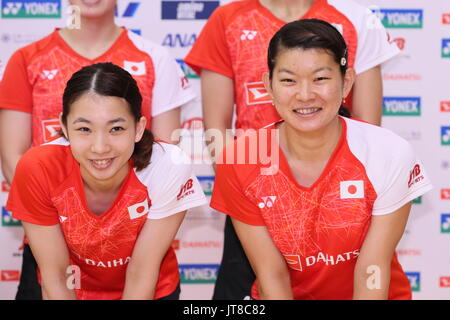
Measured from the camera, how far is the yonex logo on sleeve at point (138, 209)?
1.67 m

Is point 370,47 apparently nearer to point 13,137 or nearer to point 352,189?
point 352,189

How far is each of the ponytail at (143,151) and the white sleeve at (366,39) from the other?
2.22 ft

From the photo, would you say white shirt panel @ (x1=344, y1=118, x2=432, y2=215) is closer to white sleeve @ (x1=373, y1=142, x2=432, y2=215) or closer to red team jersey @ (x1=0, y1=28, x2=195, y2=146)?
white sleeve @ (x1=373, y1=142, x2=432, y2=215)

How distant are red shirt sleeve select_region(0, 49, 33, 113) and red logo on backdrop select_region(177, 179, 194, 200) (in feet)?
1.95

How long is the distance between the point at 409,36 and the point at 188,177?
3.86ft

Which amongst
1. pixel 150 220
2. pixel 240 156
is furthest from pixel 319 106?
pixel 150 220

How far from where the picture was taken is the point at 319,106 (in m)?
1.53

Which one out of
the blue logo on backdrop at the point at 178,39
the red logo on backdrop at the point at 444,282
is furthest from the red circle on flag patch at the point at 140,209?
the red logo on backdrop at the point at 444,282

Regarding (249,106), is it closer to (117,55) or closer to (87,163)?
(117,55)

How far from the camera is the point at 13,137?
197 centimetres

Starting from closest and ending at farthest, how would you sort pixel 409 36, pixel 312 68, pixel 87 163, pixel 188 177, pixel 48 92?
pixel 312 68 → pixel 87 163 → pixel 188 177 → pixel 48 92 → pixel 409 36

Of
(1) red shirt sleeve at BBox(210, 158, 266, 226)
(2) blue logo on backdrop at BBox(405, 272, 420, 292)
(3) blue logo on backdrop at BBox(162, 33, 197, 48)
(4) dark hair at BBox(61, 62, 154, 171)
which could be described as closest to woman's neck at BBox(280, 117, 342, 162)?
(1) red shirt sleeve at BBox(210, 158, 266, 226)

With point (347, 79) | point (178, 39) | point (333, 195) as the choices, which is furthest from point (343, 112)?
point (178, 39)

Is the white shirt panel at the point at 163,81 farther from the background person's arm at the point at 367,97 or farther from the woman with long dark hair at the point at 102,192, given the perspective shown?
the background person's arm at the point at 367,97
